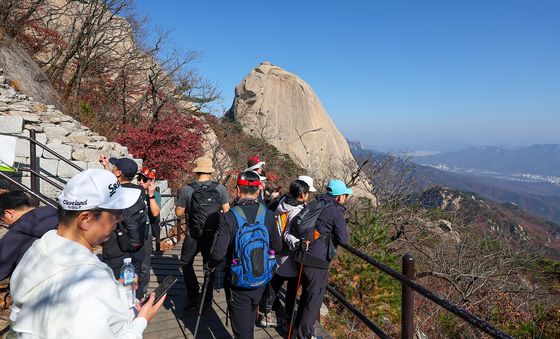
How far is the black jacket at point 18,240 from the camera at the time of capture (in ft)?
7.00

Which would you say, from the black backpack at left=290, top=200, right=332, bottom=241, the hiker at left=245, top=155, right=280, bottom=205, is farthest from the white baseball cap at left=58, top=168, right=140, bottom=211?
the hiker at left=245, top=155, right=280, bottom=205

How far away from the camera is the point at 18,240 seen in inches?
85.7

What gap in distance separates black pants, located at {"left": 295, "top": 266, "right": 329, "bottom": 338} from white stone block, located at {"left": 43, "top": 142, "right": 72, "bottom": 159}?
585 cm

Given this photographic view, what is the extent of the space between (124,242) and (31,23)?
48.5ft

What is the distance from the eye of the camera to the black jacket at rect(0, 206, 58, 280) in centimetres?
213

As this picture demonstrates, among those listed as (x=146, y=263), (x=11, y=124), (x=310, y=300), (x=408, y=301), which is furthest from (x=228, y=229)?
(x=11, y=124)

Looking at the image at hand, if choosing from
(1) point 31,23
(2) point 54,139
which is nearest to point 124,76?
→ (1) point 31,23

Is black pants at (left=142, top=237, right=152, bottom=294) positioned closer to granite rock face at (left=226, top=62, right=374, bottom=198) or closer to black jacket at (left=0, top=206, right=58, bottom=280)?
black jacket at (left=0, top=206, right=58, bottom=280)

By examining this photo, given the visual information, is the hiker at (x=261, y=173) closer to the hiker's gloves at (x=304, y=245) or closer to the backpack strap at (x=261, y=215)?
the hiker's gloves at (x=304, y=245)

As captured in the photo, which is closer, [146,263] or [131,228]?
[131,228]

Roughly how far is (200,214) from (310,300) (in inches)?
57.6

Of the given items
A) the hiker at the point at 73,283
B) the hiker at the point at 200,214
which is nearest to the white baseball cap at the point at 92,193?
the hiker at the point at 73,283

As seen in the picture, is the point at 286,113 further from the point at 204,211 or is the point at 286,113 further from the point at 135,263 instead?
the point at 135,263

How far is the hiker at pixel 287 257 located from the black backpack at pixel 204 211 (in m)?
0.67
